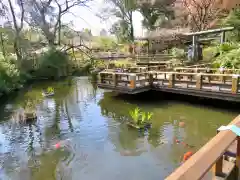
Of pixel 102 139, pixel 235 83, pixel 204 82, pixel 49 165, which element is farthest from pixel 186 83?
pixel 49 165

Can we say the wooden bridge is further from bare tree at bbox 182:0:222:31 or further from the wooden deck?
bare tree at bbox 182:0:222:31

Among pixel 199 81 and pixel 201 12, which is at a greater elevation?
pixel 201 12

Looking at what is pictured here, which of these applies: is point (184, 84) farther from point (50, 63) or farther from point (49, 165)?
point (50, 63)

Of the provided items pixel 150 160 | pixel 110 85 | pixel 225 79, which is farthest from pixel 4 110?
pixel 225 79

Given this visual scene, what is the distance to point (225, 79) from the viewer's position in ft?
27.8

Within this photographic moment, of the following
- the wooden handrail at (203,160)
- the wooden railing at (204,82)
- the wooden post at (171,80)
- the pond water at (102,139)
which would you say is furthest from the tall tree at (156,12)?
the wooden handrail at (203,160)

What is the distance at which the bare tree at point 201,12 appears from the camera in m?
21.5

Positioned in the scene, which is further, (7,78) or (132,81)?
(7,78)

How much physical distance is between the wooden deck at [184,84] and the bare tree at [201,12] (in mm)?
13866

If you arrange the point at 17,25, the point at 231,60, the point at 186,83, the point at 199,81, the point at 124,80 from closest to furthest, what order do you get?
the point at 199,81 → the point at 186,83 → the point at 124,80 → the point at 231,60 → the point at 17,25

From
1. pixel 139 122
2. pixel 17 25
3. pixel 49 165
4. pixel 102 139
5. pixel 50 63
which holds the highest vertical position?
pixel 17 25

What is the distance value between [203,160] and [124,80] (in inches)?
349

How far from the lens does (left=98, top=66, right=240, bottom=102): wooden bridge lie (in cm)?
812

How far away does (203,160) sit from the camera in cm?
135
